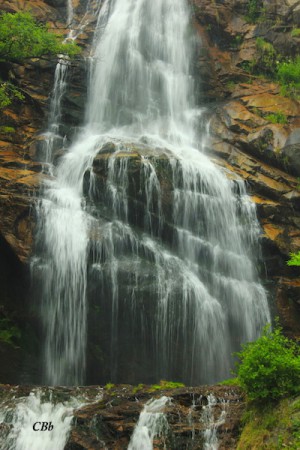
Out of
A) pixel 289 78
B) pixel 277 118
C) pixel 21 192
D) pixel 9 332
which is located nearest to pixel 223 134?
pixel 277 118

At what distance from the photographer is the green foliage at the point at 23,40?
1545cm

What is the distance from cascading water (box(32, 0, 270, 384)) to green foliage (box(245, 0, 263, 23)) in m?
7.78

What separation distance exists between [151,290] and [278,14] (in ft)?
57.1

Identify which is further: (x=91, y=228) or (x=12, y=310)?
(x=91, y=228)

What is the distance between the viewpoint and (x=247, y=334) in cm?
1331

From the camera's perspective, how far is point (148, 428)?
7.37 metres

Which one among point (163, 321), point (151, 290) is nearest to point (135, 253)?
point (151, 290)

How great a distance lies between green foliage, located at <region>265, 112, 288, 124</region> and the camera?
18469 millimetres

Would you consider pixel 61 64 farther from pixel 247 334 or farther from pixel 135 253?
pixel 247 334

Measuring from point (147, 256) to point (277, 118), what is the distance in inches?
363

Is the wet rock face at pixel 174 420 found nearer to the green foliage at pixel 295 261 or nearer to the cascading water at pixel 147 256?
the green foliage at pixel 295 261

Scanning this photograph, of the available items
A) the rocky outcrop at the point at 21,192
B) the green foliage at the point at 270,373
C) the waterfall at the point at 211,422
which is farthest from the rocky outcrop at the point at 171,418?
the rocky outcrop at the point at 21,192

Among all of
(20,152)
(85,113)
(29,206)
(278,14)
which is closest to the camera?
(29,206)

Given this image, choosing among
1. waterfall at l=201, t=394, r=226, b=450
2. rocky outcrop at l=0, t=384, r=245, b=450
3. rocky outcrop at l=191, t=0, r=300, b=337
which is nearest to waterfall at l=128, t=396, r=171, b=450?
rocky outcrop at l=0, t=384, r=245, b=450
